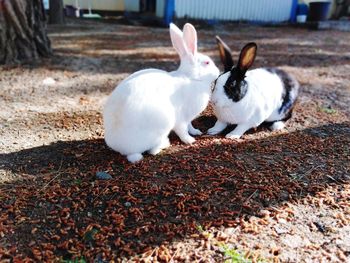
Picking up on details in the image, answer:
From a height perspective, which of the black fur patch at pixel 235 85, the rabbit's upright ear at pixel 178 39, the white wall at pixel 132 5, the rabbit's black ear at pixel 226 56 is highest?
the rabbit's upright ear at pixel 178 39

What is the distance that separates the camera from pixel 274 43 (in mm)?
8219

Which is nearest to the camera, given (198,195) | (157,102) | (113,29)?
(198,195)

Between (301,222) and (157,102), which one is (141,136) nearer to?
(157,102)

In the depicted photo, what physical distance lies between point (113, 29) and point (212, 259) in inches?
320

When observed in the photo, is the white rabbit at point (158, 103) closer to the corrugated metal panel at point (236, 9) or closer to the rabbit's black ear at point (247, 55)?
the rabbit's black ear at point (247, 55)

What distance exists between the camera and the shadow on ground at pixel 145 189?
2182mm

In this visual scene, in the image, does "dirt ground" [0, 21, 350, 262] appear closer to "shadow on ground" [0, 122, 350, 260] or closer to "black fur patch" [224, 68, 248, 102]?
"shadow on ground" [0, 122, 350, 260]

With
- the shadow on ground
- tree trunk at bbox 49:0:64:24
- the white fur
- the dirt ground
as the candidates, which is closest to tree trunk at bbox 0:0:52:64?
the dirt ground

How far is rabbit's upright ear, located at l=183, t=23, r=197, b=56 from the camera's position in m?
2.85

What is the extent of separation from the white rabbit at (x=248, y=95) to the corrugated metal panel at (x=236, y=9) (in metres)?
7.93

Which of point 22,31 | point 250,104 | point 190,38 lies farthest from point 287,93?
point 22,31

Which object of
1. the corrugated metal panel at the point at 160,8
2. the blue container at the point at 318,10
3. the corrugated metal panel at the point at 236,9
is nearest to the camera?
the corrugated metal panel at the point at 236,9

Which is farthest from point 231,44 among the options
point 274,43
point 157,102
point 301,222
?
point 301,222

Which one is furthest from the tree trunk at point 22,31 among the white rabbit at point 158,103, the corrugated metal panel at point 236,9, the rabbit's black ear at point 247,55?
the corrugated metal panel at point 236,9
